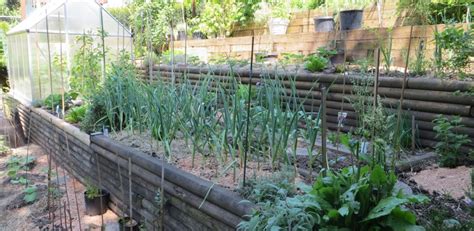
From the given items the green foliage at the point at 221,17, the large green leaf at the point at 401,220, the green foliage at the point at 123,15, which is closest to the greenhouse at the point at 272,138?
the large green leaf at the point at 401,220

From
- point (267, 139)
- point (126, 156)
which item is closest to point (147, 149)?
point (126, 156)

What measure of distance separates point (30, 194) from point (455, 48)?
4223 mm

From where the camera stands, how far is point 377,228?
143 centimetres

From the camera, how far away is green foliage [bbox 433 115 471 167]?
2699 millimetres

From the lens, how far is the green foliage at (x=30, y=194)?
3722 millimetres

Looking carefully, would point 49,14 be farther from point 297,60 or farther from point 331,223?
point 331,223

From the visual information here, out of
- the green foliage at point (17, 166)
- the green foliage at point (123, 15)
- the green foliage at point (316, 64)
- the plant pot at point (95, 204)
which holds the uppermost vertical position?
the green foliage at point (123, 15)

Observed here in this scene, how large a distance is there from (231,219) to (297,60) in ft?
12.1

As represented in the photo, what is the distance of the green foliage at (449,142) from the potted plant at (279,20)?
166 inches

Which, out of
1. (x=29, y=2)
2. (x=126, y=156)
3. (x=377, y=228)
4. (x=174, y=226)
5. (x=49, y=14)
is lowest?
(x=174, y=226)

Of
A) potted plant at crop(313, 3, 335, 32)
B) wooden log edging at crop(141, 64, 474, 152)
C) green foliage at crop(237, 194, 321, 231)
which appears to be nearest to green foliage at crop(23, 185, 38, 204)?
wooden log edging at crop(141, 64, 474, 152)

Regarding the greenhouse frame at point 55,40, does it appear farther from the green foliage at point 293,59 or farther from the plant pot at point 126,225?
the plant pot at point 126,225

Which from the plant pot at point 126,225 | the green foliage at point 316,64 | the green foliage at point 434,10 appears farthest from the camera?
the green foliage at point 434,10

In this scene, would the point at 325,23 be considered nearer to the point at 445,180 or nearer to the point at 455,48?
the point at 455,48
